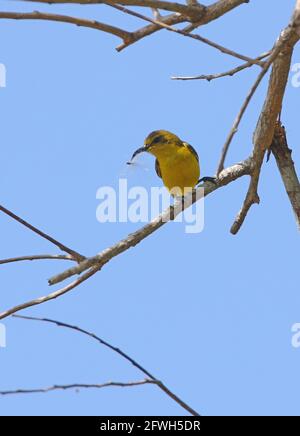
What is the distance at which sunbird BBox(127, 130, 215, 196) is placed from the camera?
325 inches

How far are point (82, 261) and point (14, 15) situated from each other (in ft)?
4.91

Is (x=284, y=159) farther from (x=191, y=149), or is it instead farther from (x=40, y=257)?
(x=191, y=149)

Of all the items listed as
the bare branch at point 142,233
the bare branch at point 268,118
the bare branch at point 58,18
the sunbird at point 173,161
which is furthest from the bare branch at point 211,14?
the sunbird at point 173,161

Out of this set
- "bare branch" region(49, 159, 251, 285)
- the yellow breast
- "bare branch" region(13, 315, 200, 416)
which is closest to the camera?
"bare branch" region(13, 315, 200, 416)

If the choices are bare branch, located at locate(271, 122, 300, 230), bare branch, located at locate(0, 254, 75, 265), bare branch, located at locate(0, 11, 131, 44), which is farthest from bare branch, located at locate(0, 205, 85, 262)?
bare branch, located at locate(271, 122, 300, 230)

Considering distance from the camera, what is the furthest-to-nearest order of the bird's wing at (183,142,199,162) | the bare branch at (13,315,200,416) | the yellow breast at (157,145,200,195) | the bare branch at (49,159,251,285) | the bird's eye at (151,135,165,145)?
the bird's wing at (183,142,199,162), the bird's eye at (151,135,165,145), the yellow breast at (157,145,200,195), the bare branch at (49,159,251,285), the bare branch at (13,315,200,416)

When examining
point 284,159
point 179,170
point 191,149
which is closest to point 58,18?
point 284,159

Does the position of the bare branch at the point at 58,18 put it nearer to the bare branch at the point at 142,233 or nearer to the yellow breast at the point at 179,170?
the bare branch at the point at 142,233

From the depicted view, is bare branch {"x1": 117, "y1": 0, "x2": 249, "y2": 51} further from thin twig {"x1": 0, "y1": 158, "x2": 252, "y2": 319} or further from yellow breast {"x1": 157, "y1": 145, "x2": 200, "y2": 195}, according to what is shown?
yellow breast {"x1": 157, "y1": 145, "x2": 200, "y2": 195}

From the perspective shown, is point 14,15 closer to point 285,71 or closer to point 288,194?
point 285,71

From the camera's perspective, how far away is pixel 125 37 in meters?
4.10

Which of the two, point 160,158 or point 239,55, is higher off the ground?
point 160,158

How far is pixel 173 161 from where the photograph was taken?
832 centimetres
